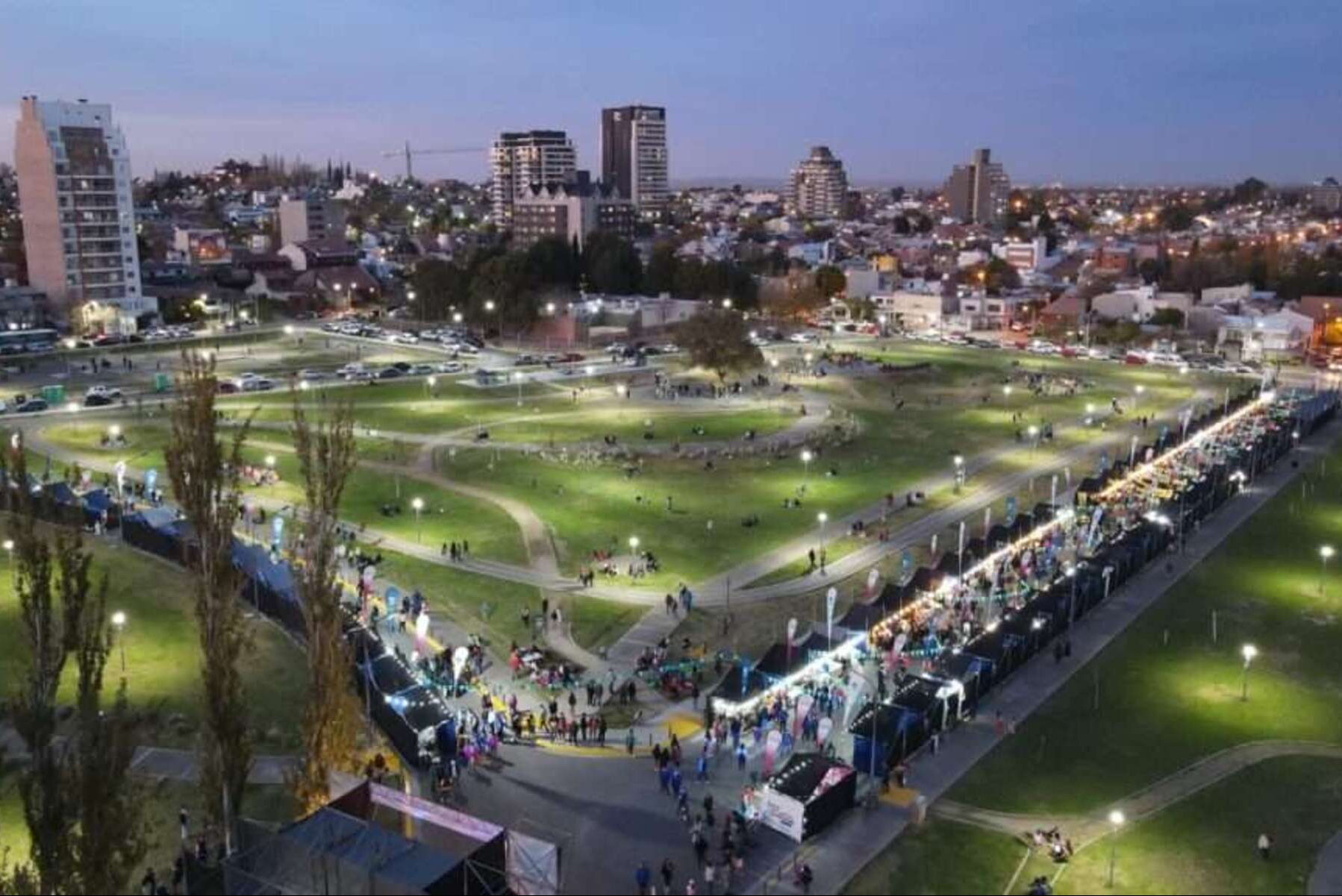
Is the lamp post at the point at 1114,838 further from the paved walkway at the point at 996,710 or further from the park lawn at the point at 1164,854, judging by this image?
the paved walkway at the point at 996,710

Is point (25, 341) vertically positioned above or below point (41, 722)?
below

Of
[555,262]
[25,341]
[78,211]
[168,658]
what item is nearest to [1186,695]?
[168,658]

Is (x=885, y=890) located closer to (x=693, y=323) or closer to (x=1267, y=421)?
(x=1267, y=421)

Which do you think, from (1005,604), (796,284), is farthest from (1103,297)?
(1005,604)

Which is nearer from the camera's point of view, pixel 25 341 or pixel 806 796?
pixel 806 796

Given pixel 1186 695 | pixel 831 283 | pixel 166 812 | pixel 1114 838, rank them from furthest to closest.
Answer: pixel 831 283 < pixel 1186 695 < pixel 166 812 < pixel 1114 838

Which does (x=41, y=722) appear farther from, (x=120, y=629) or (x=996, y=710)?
(x=996, y=710)
